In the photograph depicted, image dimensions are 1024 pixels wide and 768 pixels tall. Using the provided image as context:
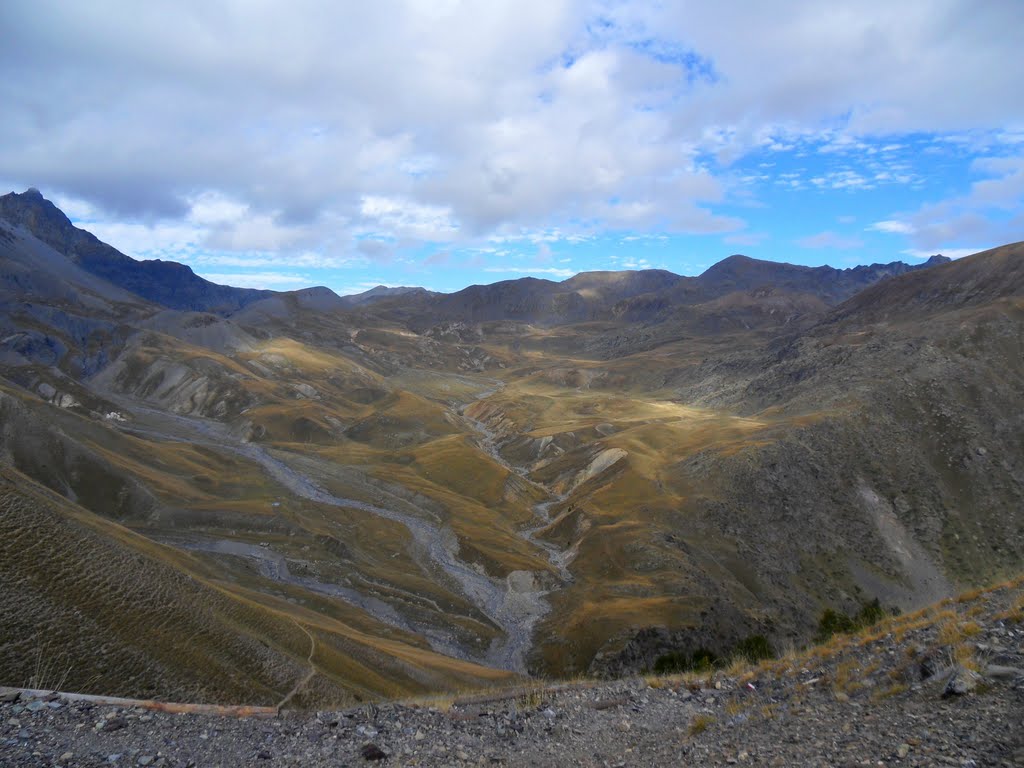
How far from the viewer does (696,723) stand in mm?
14859

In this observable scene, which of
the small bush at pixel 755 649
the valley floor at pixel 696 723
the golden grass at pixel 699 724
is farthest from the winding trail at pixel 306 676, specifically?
the small bush at pixel 755 649

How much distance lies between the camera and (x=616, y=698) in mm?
17672

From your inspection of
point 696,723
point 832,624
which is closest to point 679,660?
point 832,624

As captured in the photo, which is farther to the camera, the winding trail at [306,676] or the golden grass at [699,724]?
the winding trail at [306,676]

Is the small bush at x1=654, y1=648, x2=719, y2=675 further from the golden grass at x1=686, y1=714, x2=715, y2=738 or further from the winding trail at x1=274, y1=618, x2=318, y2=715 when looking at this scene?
the golden grass at x1=686, y1=714, x2=715, y2=738

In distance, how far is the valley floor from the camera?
11.4 metres

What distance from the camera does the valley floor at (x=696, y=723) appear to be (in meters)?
11.4

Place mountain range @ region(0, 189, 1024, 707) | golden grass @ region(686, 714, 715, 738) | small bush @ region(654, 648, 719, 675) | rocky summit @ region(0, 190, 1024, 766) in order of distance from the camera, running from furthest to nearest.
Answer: small bush @ region(654, 648, 719, 675) → mountain range @ region(0, 189, 1024, 707) → golden grass @ region(686, 714, 715, 738) → rocky summit @ region(0, 190, 1024, 766)

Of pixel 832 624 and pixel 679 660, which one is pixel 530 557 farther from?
pixel 832 624

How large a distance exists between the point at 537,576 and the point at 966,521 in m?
63.0

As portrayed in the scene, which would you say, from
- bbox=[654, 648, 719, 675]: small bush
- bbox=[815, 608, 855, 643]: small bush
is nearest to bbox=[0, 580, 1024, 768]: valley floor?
bbox=[654, 648, 719, 675]: small bush

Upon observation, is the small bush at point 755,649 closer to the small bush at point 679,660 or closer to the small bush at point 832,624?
the small bush at point 679,660

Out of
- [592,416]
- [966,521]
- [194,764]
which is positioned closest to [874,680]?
[194,764]

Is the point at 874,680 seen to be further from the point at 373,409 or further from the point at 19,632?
the point at 373,409
